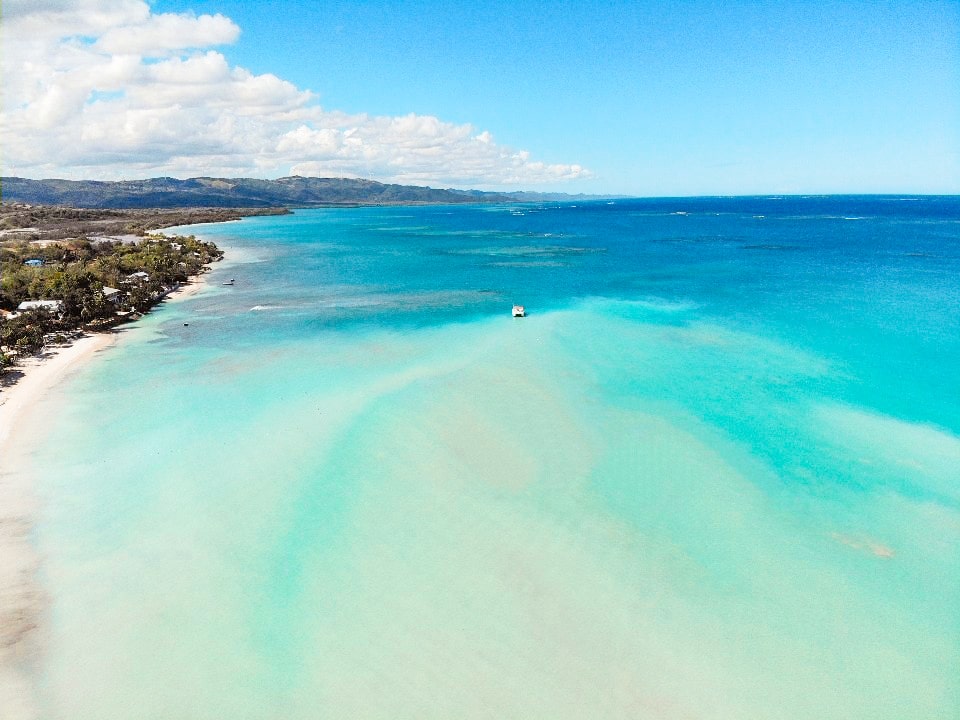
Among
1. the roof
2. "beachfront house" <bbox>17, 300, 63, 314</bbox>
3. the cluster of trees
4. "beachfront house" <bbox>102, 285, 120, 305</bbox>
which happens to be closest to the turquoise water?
the cluster of trees

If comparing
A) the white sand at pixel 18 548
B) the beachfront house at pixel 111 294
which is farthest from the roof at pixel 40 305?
the white sand at pixel 18 548

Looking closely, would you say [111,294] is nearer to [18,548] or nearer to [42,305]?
[42,305]

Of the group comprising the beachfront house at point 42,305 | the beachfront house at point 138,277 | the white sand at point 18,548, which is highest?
the beachfront house at point 138,277

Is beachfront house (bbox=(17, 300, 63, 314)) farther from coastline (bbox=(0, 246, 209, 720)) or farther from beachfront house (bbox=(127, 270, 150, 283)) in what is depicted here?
beachfront house (bbox=(127, 270, 150, 283))

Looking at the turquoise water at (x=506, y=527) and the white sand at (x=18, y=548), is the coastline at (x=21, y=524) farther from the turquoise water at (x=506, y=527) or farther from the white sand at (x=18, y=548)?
the turquoise water at (x=506, y=527)

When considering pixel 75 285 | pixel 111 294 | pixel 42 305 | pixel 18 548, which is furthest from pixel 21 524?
pixel 111 294
